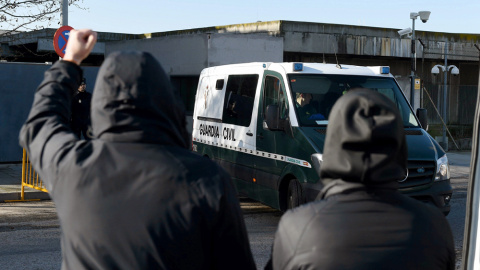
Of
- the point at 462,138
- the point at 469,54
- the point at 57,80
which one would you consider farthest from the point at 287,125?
the point at 469,54

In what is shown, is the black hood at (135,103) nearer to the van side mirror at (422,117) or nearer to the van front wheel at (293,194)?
the van front wheel at (293,194)

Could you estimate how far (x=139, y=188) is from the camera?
81.0 inches

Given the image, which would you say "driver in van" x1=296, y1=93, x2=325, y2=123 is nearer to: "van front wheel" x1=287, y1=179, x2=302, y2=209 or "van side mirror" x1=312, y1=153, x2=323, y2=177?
"van side mirror" x1=312, y1=153, x2=323, y2=177

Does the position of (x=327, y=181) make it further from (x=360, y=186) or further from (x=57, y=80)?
(x=57, y=80)

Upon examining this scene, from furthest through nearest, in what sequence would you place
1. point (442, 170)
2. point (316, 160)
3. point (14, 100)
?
point (14, 100), point (442, 170), point (316, 160)

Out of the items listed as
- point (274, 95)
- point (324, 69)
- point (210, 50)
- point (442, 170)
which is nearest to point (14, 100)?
point (210, 50)

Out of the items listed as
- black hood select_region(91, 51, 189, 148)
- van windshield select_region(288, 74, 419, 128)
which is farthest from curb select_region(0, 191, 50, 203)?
black hood select_region(91, 51, 189, 148)

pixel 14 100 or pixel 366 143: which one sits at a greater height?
pixel 366 143

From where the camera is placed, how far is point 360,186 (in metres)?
2.09

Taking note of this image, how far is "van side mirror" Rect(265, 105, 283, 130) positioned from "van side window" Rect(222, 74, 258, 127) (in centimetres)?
96

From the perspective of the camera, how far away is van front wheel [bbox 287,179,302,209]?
812 cm

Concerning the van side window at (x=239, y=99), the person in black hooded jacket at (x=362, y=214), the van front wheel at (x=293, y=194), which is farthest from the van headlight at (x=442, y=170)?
the person in black hooded jacket at (x=362, y=214)

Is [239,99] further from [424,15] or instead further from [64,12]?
[424,15]

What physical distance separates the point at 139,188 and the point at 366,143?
73cm
